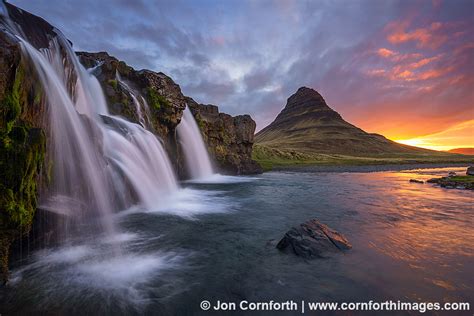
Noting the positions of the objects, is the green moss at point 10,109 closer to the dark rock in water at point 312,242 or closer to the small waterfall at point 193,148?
the dark rock in water at point 312,242

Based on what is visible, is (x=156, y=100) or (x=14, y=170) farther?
(x=156, y=100)

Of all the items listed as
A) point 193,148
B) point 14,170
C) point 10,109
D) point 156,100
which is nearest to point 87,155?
point 10,109

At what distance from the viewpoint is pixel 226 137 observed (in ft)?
163

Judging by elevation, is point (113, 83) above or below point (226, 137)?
above

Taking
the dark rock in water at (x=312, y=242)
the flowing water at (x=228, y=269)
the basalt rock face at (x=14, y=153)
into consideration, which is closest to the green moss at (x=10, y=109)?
the basalt rock face at (x=14, y=153)

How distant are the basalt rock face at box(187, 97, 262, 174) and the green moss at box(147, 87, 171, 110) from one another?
491 inches

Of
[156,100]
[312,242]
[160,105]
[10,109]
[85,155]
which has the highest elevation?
[156,100]

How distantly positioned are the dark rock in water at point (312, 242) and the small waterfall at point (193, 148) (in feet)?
91.8

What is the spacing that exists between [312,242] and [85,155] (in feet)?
35.1

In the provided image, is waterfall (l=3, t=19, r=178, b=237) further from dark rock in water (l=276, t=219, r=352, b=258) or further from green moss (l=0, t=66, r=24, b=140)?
dark rock in water (l=276, t=219, r=352, b=258)

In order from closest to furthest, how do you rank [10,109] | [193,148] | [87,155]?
[10,109] < [87,155] < [193,148]

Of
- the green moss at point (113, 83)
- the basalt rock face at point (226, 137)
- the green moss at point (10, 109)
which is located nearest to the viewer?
the green moss at point (10, 109)

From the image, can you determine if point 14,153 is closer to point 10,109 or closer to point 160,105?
point 10,109

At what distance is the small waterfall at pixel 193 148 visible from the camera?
118 ft
